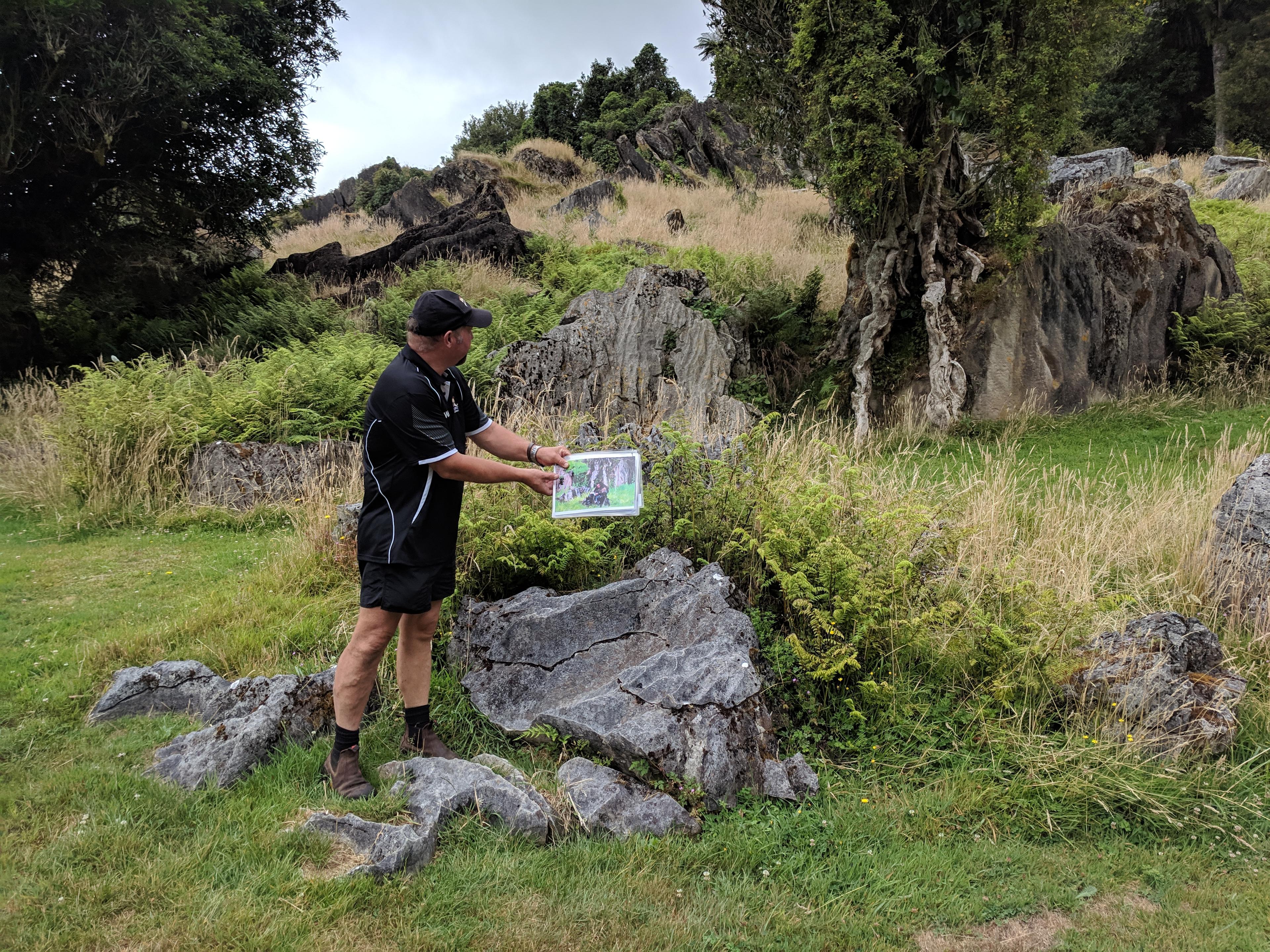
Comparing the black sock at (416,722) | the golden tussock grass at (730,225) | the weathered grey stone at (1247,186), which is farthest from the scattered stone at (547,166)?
the black sock at (416,722)

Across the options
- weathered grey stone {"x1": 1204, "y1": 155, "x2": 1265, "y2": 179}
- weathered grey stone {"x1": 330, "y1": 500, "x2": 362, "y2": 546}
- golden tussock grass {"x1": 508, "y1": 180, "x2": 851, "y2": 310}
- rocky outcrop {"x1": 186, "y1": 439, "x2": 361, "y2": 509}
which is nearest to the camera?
weathered grey stone {"x1": 330, "y1": 500, "x2": 362, "y2": 546}

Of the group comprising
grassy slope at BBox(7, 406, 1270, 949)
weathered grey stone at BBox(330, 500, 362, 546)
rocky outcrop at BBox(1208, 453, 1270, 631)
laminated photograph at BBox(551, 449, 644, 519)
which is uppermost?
laminated photograph at BBox(551, 449, 644, 519)

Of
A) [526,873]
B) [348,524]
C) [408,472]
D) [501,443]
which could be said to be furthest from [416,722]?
[348,524]

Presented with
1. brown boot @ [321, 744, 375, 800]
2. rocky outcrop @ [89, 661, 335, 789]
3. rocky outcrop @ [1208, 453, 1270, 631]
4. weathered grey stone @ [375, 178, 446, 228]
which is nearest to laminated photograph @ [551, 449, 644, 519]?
brown boot @ [321, 744, 375, 800]

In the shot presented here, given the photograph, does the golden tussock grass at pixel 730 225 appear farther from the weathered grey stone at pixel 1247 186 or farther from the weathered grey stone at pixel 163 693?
the weathered grey stone at pixel 163 693

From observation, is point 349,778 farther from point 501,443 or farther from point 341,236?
point 341,236

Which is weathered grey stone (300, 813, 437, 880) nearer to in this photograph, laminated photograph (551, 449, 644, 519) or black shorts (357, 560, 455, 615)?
black shorts (357, 560, 455, 615)

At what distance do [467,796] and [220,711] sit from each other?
1.78m

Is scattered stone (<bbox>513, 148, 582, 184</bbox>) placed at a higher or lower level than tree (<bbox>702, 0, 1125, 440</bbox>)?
higher

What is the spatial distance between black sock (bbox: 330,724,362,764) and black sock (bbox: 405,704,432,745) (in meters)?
0.32

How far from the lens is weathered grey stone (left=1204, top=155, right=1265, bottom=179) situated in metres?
22.7

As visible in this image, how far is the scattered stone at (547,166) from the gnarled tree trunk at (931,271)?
20.3 meters

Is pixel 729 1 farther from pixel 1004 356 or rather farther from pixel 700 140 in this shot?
pixel 700 140

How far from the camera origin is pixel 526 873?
321 cm
